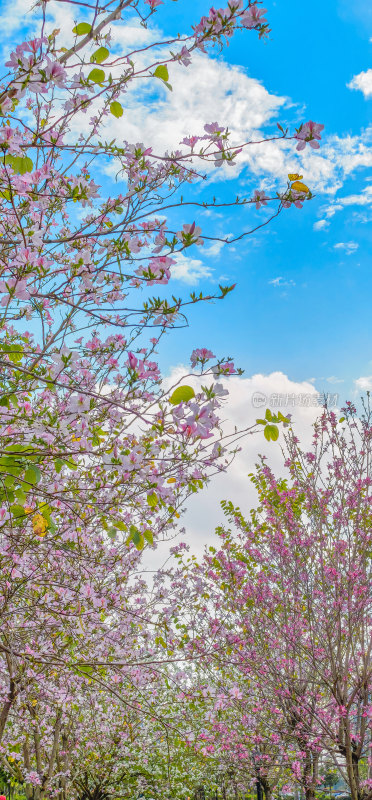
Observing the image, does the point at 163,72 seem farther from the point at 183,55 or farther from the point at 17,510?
the point at 17,510

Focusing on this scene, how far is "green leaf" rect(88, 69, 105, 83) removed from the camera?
7.79ft

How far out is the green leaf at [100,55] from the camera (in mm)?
2350

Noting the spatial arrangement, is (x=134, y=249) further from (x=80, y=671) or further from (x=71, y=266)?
(x=80, y=671)

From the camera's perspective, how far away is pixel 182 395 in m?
2.06

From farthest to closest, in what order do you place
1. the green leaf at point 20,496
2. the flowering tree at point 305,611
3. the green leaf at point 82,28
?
the flowering tree at point 305,611 < the green leaf at point 20,496 < the green leaf at point 82,28

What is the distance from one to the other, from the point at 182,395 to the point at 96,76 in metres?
1.49

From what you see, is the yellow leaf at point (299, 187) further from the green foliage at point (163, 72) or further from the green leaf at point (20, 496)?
the green leaf at point (20, 496)

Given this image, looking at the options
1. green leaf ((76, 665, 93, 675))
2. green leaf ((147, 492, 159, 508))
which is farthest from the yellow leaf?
green leaf ((76, 665, 93, 675))

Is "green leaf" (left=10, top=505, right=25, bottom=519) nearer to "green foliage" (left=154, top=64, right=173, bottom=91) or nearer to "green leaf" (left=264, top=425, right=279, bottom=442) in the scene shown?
"green leaf" (left=264, top=425, right=279, bottom=442)

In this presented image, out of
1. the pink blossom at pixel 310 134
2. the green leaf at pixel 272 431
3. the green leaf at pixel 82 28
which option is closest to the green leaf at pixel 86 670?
the green leaf at pixel 272 431

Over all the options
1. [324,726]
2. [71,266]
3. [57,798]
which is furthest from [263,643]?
[57,798]

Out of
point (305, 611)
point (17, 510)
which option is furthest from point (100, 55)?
point (305, 611)

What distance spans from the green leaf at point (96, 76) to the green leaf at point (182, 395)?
145 centimetres

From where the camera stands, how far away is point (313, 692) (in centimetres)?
667
